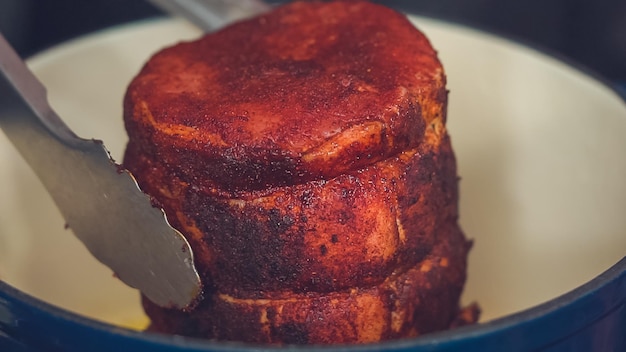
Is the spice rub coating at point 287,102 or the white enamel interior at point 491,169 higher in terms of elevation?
the spice rub coating at point 287,102

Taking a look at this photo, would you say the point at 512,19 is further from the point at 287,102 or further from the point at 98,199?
the point at 98,199

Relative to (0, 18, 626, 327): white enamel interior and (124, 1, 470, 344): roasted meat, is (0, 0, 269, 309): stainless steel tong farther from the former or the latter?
(0, 18, 626, 327): white enamel interior

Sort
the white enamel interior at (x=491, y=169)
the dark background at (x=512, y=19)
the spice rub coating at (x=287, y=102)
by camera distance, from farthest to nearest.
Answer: the dark background at (x=512, y=19) < the white enamel interior at (x=491, y=169) < the spice rub coating at (x=287, y=102)

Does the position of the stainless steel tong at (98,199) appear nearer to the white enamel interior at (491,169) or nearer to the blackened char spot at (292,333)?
the blackened char spot at (292,333)

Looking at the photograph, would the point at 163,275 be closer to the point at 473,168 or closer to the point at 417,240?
the point at 417,240

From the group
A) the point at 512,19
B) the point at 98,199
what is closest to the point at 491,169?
the point at 512,19

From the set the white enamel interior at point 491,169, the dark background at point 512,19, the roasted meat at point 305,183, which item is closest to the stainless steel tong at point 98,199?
the roasted meat at point 305,183
